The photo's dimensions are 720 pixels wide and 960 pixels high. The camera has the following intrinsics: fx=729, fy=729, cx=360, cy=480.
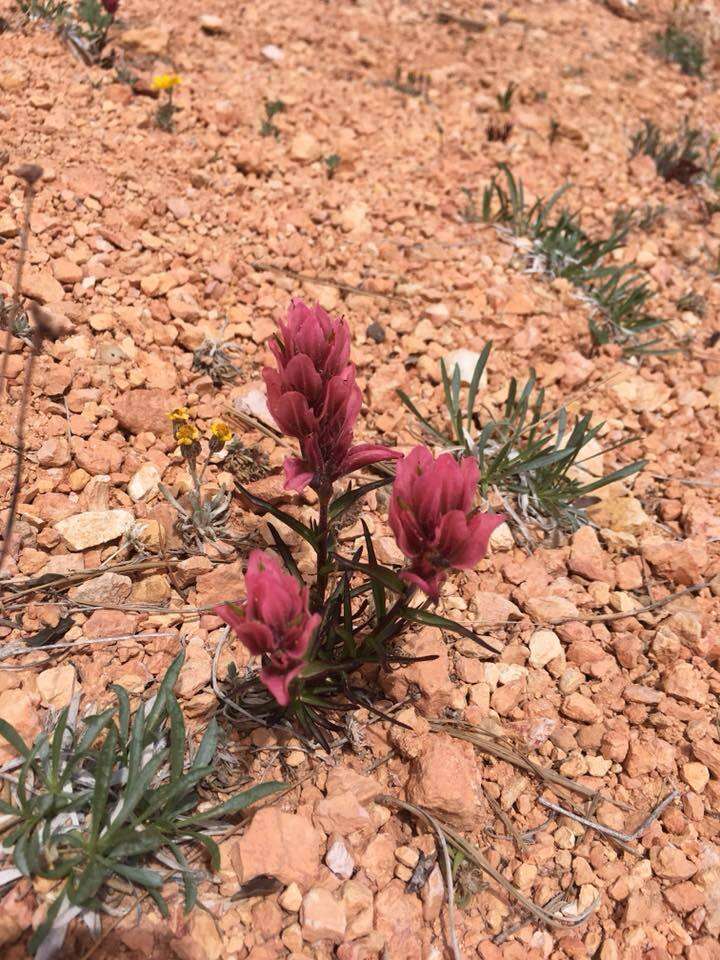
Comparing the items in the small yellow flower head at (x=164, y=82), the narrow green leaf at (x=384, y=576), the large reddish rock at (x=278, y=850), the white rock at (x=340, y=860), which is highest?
the small yellow flower head at (x=164, y=82)

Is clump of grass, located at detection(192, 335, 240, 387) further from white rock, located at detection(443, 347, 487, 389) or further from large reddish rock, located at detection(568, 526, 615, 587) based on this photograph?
large reddish rock, located at detection(568, 526, 615, 587)

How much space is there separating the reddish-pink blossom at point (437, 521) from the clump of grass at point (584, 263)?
2.60 metres

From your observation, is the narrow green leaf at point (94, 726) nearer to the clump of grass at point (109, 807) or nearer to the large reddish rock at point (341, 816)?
the clump of grass at point (109, 807)

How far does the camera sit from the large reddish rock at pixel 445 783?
89.8 inches

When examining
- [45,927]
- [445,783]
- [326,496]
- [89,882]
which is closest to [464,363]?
[326,496]

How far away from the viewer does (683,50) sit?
21.4 ft

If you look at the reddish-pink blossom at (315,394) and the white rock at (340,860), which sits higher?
the reddish-pink blossom at (315,394)

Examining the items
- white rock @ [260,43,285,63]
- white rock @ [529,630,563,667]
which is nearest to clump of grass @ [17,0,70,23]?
white rock @ [260,43,285,63]

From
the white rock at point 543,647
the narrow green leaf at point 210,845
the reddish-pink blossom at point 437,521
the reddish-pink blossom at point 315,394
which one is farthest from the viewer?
the white rock at point 543,647

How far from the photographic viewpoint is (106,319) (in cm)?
331

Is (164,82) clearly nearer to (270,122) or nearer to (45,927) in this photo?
(270,122)

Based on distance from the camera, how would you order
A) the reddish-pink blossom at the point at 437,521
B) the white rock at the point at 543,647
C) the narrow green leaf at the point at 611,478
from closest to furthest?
the reddish-pink blossom at the point at 437,521 → the white rock at the point at 543,647 → the narrow green leaf at the point at 611,478

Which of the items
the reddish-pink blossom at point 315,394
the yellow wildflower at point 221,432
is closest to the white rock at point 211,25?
the yellow wildflower at point 221,432

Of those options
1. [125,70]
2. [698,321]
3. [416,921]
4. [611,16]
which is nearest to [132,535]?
[416,921]
